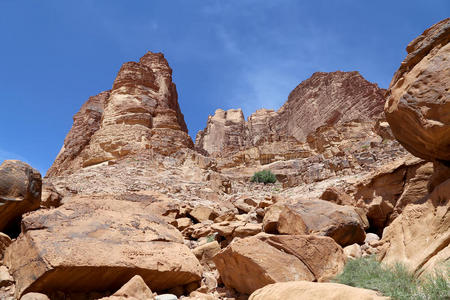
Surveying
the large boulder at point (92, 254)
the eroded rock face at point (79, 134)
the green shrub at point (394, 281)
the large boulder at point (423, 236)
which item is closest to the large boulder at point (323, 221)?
the large boulder at point (423, 236)

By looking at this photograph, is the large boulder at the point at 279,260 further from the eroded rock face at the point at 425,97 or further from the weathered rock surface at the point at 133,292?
the eroded rock face at the point at 425,97

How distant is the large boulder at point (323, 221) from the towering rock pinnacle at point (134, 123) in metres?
22.6

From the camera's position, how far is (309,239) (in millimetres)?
4605

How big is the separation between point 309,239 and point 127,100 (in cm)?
3313

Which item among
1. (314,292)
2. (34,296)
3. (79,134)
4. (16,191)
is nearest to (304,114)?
(79,134)

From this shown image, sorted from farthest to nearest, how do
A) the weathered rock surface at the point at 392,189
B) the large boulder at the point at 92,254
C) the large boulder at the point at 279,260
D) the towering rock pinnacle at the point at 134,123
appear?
the towering rock pinnacle at the point at 134,123, the weathered rock surface at the point at 392,189, the large boulder at the point at 279,260, the large boulder at the point at 92,254

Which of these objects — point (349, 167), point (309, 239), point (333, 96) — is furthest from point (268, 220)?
point (333, 96)

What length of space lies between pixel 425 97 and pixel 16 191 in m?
6.84

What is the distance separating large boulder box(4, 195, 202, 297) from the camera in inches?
159

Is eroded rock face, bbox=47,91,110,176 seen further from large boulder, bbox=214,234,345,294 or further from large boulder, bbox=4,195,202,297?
large boulder, bbox=214,234,345,294

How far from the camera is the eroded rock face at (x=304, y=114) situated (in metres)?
56.8

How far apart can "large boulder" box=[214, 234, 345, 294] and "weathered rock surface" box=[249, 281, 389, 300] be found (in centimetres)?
74

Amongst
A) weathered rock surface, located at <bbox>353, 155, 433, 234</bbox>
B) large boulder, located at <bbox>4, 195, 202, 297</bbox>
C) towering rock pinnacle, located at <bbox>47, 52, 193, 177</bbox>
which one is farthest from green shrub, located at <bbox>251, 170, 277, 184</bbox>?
large boulder, located at <bbox>4, 195, 202, 297</bbox>

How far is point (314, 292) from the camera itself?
2875 millimetres
